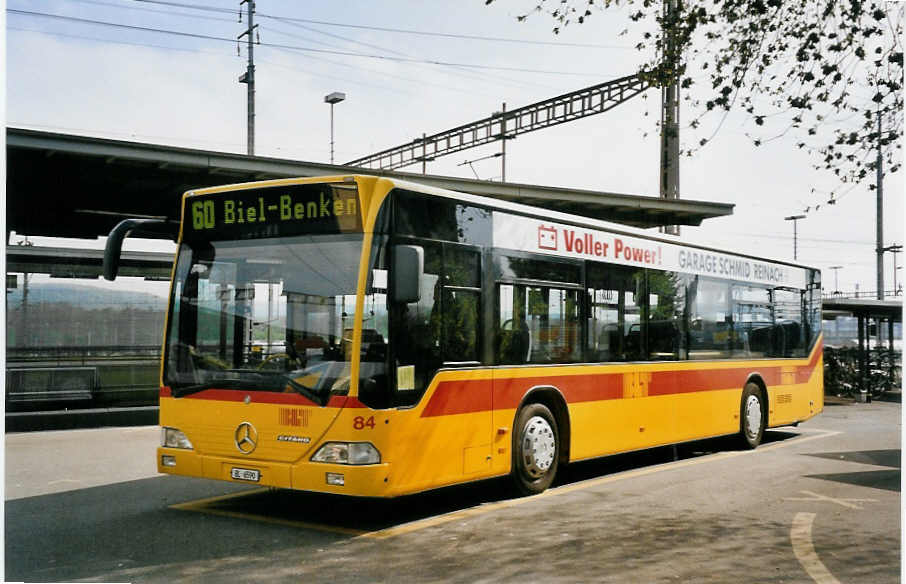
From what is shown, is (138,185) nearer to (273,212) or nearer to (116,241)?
(116,241)

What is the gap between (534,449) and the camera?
969cm

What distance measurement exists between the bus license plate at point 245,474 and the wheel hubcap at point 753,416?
8.54m

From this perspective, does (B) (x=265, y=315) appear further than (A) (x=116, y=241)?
No

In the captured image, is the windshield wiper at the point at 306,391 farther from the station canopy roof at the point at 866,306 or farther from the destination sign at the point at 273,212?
the station canopy roof at the point at 866,306

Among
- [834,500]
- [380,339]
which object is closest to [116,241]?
[380,339]

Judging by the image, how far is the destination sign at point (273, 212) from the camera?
26.5ft

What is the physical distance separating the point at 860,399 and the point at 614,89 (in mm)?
10898

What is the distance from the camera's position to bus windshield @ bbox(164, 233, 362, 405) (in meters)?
7.83

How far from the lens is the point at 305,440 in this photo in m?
7.79

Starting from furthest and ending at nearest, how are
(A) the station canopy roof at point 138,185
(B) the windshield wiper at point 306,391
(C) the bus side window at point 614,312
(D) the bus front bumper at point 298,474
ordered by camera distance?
1. (A) the station canopy roof at point 138,185
2. (C) the bus side window at point 614,312
3. (B) the windshield wiper at point 306,391
4. (D) the bus front bumper at point 298,474

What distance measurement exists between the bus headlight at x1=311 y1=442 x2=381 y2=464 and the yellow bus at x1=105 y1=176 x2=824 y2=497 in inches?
0.4

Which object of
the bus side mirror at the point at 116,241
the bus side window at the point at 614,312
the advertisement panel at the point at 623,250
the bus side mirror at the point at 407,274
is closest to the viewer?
the bus side mirror at the point at 407,274

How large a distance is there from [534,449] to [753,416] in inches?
234

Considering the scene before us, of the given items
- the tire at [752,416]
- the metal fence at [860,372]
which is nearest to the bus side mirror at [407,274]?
the tire at [752,416]
